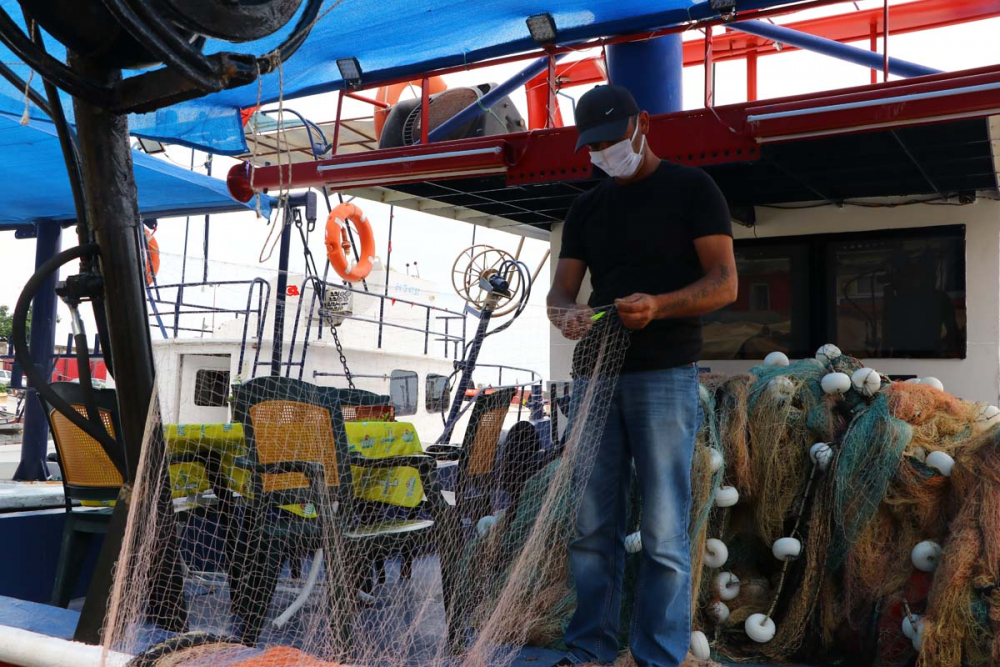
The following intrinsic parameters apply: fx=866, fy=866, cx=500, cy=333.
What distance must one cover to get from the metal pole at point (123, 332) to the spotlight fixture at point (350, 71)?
3.51 m

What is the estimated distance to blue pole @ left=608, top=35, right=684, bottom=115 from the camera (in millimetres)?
6383

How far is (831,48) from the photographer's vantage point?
21.8ft

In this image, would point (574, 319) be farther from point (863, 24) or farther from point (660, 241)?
point (863, 24)

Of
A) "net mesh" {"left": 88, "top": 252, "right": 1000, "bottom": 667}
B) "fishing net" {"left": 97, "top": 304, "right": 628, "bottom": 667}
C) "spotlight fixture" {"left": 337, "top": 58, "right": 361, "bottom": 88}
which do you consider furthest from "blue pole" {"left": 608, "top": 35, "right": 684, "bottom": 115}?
"fishing net" {"left": 97, "top": 304, "right": 628, "bottom": 667}

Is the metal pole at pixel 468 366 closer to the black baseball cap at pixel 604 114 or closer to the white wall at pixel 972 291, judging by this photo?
the black baseball cap at pixel 604 114

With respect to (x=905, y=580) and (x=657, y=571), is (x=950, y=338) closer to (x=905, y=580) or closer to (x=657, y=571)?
(x=905, y=580)

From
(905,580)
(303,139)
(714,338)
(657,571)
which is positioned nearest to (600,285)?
(657,571)

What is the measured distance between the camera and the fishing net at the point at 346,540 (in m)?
2.77

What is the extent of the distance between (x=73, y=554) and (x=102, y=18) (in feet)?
8.70

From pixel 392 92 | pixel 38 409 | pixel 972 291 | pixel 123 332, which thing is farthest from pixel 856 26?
pixel 38 409

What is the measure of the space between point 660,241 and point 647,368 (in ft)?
1.47

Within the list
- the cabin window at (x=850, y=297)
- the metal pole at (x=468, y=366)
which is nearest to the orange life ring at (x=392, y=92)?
the metal pole at (x=468, y=366)

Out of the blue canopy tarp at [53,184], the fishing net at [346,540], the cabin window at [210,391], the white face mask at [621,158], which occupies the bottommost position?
the fishing net at [346,540]

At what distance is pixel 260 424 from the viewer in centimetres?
330
